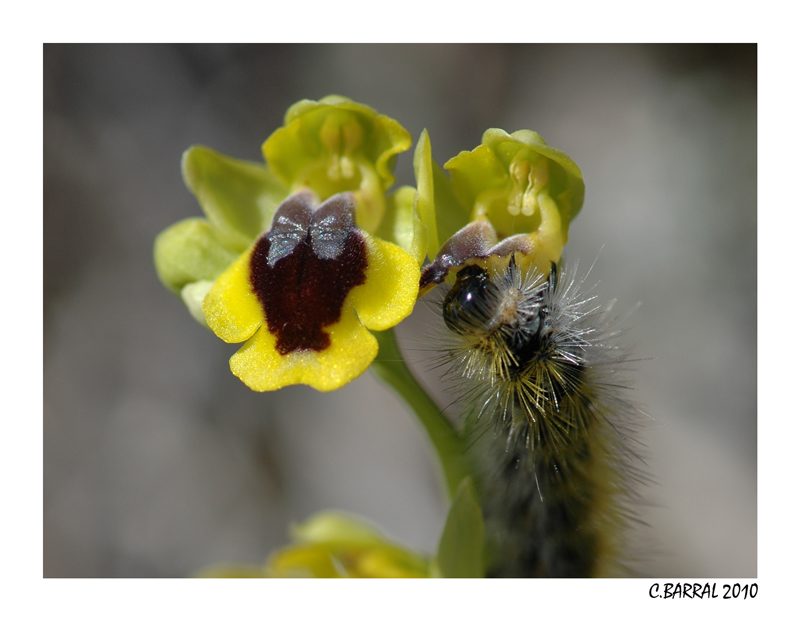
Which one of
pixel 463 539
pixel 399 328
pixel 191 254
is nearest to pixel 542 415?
pixel 463 539

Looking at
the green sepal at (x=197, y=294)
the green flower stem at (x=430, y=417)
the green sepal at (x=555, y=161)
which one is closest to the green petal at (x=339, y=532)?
the green flower stem at (x=430, y=417)

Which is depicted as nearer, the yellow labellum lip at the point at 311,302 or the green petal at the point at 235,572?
the yellow labellum lip at the point at 311,302

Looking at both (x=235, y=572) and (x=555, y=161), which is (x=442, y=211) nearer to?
(x=555, y=161)

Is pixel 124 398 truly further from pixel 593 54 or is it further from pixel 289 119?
pixel 593 54

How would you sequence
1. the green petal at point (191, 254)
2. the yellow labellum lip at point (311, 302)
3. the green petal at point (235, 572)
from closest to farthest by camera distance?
the yellow labellum lip at point (311, 302), the green petal at point (191, 254), the green petal at point (235, 572)

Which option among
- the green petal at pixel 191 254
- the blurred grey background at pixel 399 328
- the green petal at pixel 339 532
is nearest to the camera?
the green petal at pixel 191 254

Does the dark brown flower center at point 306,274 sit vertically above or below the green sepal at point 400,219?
below

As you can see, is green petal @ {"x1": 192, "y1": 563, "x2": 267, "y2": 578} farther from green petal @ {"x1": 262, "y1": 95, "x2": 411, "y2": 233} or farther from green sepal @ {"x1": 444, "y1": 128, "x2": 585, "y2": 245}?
green sepal @ {"x1": 444, "y1": 128, "x2": 585, "y2": 245}

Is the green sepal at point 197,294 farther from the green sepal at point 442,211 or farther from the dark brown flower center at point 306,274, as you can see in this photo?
the green sepal at point 442,211
